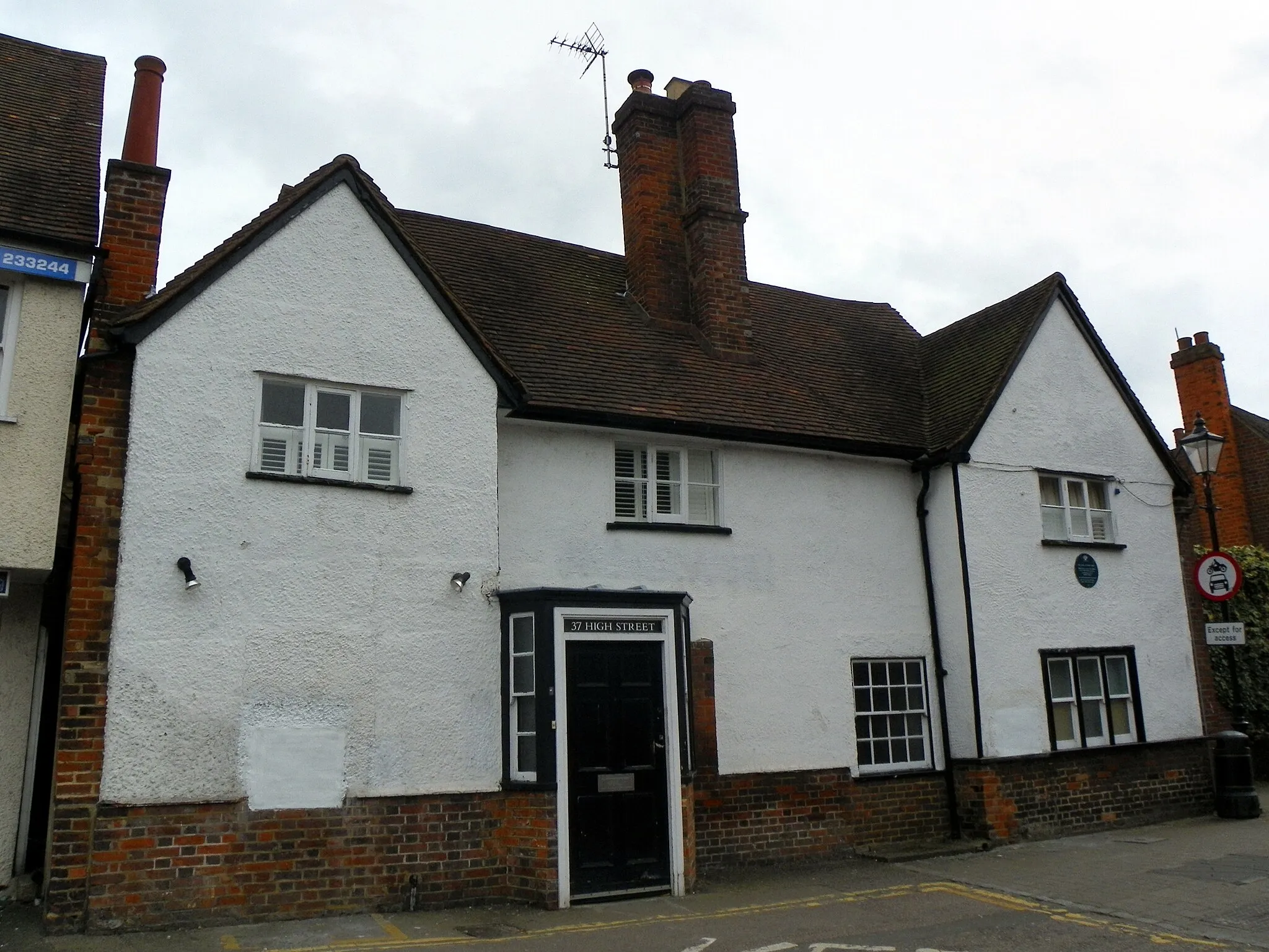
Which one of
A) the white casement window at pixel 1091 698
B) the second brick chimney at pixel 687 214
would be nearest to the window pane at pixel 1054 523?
the white casement window at pixel 1091 698

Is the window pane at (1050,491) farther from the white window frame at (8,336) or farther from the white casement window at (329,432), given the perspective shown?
the white window frame at (8,336)

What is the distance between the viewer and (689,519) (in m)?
12.2

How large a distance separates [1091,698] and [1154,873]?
3.67m

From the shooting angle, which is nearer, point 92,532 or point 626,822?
point 92,532

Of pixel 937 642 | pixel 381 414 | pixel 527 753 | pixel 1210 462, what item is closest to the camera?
pixel 527 753

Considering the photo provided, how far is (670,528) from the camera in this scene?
11844mm

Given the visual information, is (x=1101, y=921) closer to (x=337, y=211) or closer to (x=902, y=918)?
(x=902, y=918)

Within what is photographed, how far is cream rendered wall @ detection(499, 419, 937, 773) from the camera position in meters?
11.3

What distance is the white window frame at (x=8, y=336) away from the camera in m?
9.16

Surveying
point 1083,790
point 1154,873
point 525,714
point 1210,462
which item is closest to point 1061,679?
point 1083,790

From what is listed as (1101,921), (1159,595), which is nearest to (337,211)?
(1101,921)

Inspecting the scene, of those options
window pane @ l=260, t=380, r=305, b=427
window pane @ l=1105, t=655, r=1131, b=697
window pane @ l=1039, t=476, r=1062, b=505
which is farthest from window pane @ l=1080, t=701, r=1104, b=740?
window pane @ l=260, t=380, r=305, b=427

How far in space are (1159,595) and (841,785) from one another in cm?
617

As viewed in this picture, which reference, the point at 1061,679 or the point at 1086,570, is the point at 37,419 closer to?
the point at 1061,679
